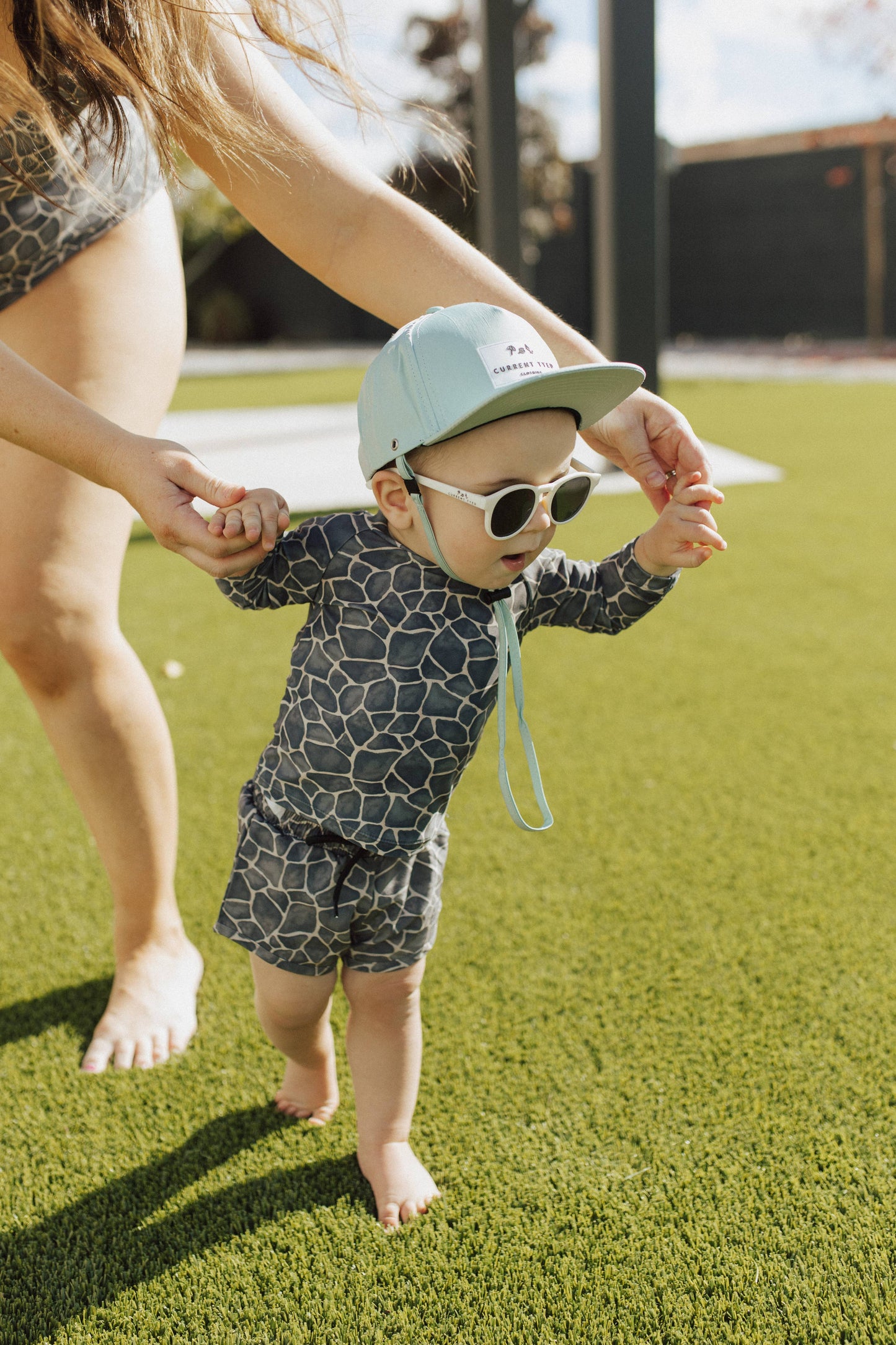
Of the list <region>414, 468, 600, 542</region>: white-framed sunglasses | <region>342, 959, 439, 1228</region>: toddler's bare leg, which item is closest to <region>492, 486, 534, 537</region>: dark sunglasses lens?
<region>414, 468, 600, 542</region>: white-framed sunglasses

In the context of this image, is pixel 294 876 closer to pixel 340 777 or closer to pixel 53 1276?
pixel 340 777

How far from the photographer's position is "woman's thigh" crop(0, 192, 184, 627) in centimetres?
170

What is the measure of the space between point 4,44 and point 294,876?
114 centimetres

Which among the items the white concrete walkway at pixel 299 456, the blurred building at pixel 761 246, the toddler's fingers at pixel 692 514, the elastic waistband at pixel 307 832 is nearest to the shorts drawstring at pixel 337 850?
the elastic waistband at pixel 307 832

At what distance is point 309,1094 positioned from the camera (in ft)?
5.69

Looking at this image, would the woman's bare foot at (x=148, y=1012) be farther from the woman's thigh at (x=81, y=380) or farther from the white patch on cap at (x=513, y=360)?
the white patch on cap at (x=513, y=360)

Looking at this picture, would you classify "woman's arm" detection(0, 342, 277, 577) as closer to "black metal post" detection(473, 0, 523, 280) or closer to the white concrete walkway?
the white concrete walkway

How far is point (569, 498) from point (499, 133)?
7244mm

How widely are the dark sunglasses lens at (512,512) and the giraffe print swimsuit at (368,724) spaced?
165 millimetres

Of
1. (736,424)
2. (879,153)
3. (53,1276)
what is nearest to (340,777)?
(53,1276)

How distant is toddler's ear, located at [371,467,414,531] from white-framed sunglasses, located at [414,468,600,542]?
0.03 m

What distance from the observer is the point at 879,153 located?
20125mm

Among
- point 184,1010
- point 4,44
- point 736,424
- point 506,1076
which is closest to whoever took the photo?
point 4,44

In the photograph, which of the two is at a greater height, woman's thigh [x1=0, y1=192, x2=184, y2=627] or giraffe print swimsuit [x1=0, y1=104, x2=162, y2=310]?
giraffe print swimsuit [x1=0, y1=104, x2=162, y2=310]
